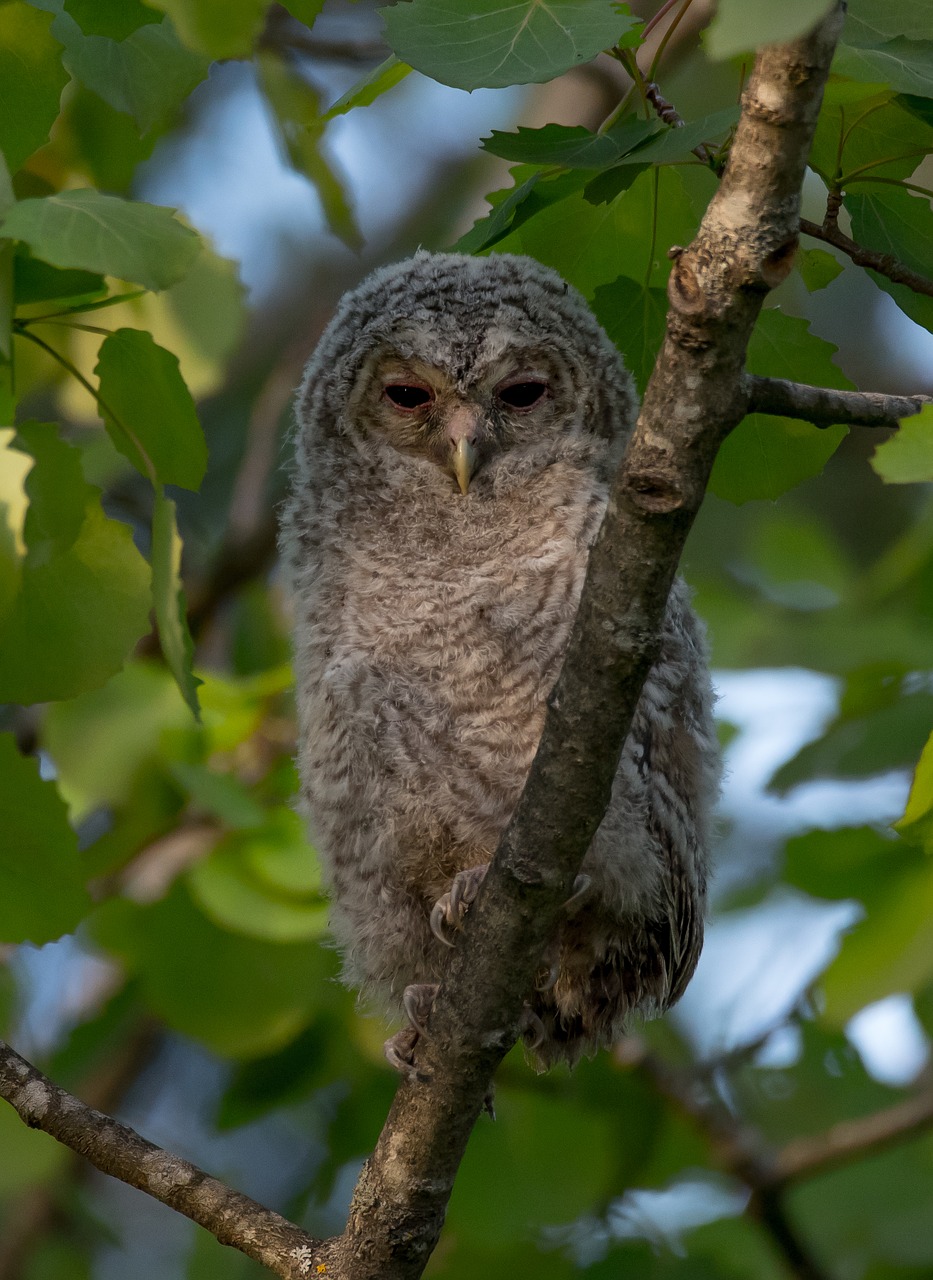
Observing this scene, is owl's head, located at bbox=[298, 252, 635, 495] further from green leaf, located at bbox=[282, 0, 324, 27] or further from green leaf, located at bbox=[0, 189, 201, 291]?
green leaf, located at bbox=[0, 189, 201, 291]

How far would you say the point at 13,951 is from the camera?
4.45 m

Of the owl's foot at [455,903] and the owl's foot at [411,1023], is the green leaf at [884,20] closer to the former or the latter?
the owl's foot at [455,903]

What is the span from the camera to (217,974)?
3.19m

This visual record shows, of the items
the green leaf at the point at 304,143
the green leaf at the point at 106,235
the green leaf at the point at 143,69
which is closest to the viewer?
the green leaf at the point at 106,235

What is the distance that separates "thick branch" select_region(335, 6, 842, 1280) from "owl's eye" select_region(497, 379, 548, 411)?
1081 millimetres

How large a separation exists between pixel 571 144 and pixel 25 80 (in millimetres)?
632

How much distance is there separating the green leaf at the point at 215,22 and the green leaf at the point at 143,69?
2.00ft

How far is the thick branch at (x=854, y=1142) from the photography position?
10.9 feet

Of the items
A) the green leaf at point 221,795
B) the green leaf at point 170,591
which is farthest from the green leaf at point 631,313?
the green leaf at point 221,795

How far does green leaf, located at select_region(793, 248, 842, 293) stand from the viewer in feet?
6.19

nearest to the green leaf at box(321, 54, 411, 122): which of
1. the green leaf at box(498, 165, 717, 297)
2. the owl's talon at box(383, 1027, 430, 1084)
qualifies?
the green leaf at box(498, 165, 717, 297)

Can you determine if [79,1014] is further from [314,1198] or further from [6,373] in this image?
[6,373]

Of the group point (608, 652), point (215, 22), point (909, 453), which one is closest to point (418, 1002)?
point (608, 652)

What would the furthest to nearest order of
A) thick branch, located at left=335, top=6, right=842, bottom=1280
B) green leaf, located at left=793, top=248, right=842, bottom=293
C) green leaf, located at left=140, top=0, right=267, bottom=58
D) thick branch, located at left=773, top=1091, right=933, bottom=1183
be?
thick branch, located at left=773, top=1091, right=933, bottom=1183 < green leaf, located at left=793, top=248, right=842, bottom=293 < thick branch, located at left=335, top=6, right=842, bottom=1280 < green leaf, located at left=140, top=0, right=267, bottom=58
